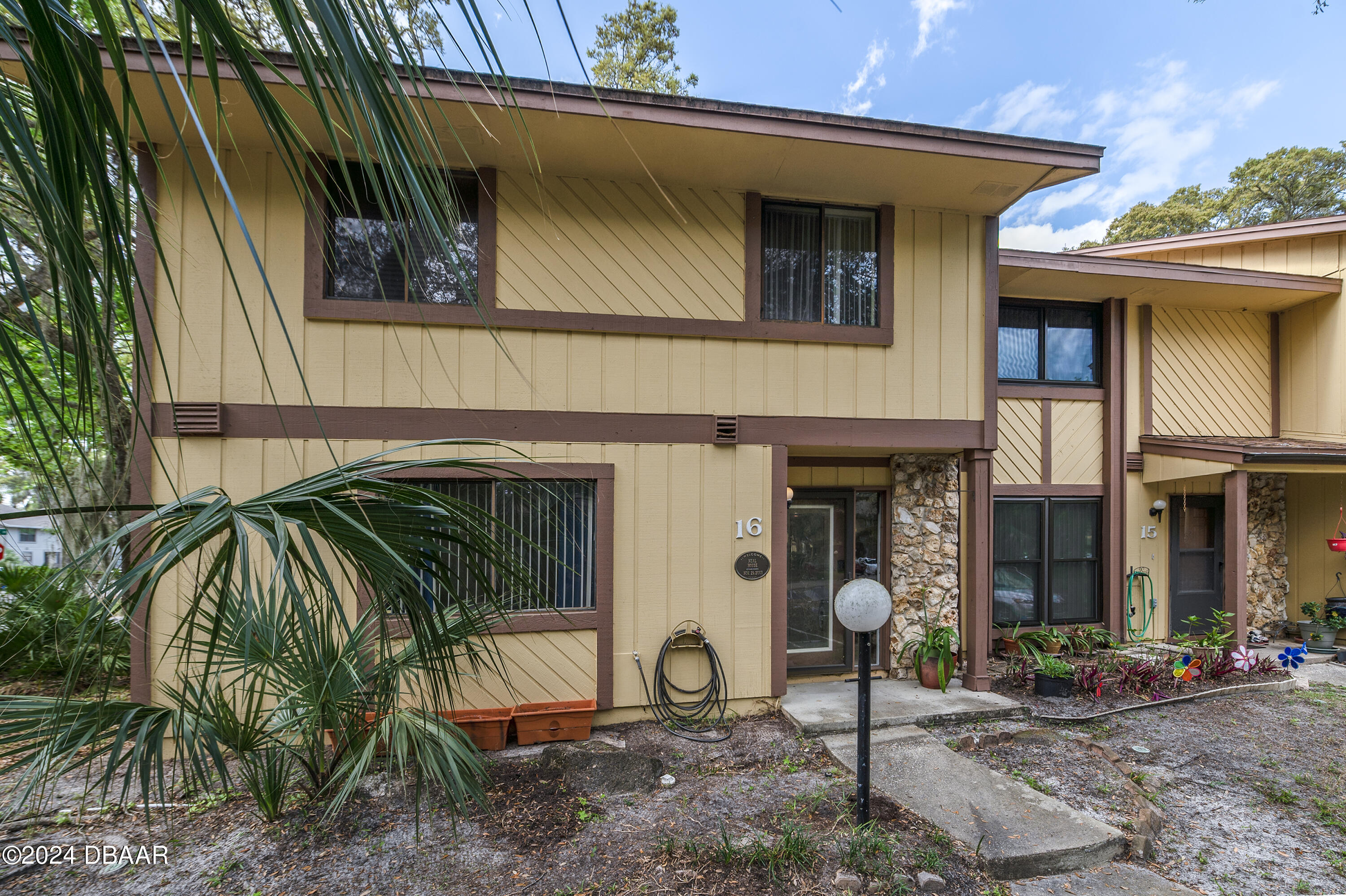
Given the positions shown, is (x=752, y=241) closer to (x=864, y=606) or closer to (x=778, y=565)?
(x=778, y=565)

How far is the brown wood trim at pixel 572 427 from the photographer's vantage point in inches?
174

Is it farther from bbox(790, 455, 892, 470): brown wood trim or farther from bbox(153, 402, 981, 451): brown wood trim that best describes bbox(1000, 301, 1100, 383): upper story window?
bbox(153, 402, 981, 451): brown wood trim

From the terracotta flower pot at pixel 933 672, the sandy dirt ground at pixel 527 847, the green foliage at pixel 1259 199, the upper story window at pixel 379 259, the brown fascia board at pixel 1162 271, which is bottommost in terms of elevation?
the sandy dirt ground at pixel 527 847

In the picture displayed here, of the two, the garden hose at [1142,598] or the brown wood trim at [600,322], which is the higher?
the brown wood trim at [600,322]

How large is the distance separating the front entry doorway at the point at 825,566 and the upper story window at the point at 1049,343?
2.69 m

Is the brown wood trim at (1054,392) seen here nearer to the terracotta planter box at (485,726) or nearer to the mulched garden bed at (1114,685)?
the mulched garden bed at (1114,685)

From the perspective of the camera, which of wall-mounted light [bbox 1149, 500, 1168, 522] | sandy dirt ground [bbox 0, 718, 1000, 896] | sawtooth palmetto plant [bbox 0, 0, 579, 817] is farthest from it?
wall-mounted light [bbox 1149, 500, 1168, 522]

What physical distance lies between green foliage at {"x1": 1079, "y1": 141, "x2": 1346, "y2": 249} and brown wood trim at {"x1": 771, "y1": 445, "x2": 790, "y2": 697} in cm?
1541

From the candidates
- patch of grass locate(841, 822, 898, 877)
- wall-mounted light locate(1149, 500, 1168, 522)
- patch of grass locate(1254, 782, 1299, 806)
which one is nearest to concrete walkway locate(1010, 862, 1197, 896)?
patch of grass locate(841, 822, 898, 877)

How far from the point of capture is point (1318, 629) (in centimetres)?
745

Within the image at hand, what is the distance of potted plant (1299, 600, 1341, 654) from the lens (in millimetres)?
7383

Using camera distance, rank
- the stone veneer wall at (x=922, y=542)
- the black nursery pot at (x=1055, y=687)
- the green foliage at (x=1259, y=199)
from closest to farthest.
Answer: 1. the black nursery pot at (x=1055, y=687)
2. the stone veneer wall at (x=922, y=542)
3. the green foliage at (x=1259, y=199)

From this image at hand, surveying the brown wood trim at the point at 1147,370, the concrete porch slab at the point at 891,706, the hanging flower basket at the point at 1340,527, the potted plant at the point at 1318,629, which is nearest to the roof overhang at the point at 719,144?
the brown wood trim at the point at 1147,370

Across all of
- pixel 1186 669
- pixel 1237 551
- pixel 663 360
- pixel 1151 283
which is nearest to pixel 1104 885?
pixel 1186 669
